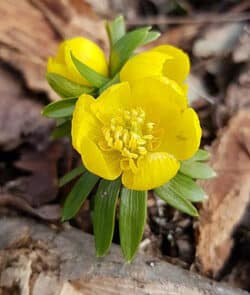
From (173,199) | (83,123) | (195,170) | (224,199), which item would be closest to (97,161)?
(83,123)

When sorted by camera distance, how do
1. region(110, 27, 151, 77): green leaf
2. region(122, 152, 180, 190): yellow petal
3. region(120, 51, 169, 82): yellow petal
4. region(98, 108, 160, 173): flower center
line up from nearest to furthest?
region(122, 152, 180, 190): yellow petal
region(98, 108, 160, 173): flower center
region(120, 51, 169, 82): yellow petal
region(110, 27, 151, 77): green leaf

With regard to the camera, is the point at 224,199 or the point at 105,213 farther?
the point at 224,199

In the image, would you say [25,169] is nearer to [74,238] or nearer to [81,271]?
[74,238]

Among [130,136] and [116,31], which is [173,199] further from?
[116,31]

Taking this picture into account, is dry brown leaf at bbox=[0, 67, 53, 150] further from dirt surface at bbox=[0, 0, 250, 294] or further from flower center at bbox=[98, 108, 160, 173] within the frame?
flower center at bbox=[98, 108, 160, 173]

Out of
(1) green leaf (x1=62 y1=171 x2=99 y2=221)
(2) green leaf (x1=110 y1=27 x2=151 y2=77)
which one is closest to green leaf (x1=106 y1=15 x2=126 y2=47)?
Result: (2) green leaf (x1=110 y1=27 x2=151 y2=77)

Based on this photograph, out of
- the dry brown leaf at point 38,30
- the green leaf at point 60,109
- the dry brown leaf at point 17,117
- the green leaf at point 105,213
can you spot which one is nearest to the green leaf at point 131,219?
the green leaf at point 105,213

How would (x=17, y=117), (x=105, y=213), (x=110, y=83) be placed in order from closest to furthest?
(x=105, y=213)
(x=110, y=83)
(x=17, y=117)
